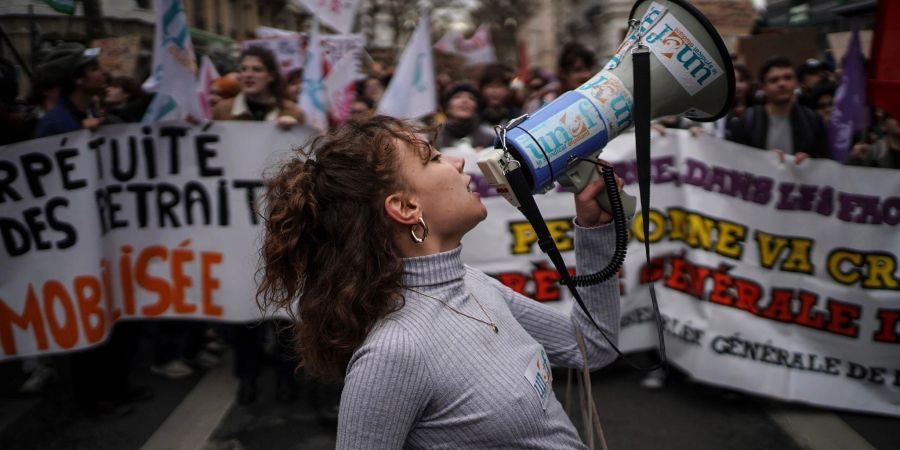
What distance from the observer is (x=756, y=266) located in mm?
3717

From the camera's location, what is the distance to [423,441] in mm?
1227

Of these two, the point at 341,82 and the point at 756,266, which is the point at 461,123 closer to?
the point at 341,82

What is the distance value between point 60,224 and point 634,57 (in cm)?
324

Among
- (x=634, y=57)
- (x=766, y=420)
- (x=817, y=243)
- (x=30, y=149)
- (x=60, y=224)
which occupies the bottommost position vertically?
(x=766, y=420)

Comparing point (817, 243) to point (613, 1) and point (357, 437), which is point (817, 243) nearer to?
point (357, 437)

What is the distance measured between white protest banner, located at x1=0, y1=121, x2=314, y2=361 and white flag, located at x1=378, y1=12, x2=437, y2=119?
73 centimetres

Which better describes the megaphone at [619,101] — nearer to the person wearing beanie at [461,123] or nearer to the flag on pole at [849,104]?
the person wearing beanie at [461,123]

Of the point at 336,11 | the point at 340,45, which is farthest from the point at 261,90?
the point at 336,11

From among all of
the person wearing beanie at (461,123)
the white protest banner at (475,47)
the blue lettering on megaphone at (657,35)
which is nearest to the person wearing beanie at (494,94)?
the person wearing beanie at (461,123)

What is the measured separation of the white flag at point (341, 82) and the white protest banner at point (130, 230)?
36.1 inches

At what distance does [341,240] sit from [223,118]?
3.84 metres

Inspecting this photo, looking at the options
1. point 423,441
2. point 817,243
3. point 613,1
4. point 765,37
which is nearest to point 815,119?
point 817,243

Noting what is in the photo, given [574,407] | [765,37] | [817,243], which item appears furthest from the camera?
[765,37]

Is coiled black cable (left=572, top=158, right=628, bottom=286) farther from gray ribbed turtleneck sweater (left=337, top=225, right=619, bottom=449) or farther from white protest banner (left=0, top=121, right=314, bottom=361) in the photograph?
white protest banner (left=0, top=121, right=314, bottom=361)
